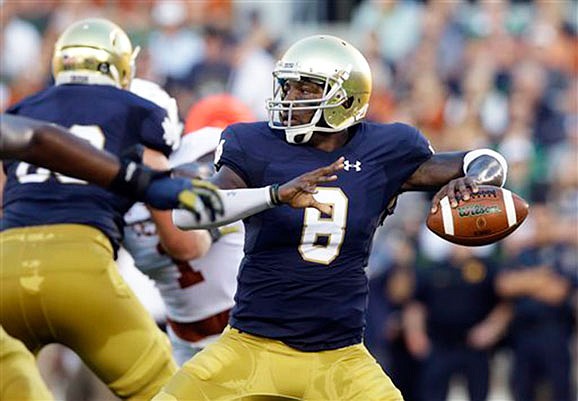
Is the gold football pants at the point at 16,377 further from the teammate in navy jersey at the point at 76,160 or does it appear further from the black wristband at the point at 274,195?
the black wristband at the point at 274,195

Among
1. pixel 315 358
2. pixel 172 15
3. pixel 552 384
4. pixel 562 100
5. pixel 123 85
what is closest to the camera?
pixel 315 358

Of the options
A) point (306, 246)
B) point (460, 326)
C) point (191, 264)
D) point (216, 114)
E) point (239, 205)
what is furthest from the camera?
point (460, 326)

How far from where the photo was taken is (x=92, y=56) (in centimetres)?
597

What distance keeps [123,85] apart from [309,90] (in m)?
1.16

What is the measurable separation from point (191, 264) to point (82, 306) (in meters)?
1.06

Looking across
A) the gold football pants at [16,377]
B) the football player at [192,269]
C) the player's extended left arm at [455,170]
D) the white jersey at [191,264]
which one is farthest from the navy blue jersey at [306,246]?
the white jersey at [191,264]

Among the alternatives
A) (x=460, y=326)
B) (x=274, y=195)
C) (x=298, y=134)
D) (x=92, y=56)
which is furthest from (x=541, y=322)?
(x=274, y=195)

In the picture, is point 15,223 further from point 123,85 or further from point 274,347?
point 274,347

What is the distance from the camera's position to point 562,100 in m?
11.8

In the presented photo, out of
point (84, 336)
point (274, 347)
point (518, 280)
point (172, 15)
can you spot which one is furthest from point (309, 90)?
point (172, 15)

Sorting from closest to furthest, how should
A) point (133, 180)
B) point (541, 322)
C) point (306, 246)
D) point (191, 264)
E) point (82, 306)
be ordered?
1. point (133, 180)
2. point (306, 246)
3. point (82, 306)
4. point (191, 264)
5. point (541, 322)

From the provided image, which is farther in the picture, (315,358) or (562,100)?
(562,100)

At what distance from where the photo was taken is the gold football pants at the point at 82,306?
553 centimetres

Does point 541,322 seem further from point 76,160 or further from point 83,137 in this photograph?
point 76,160
